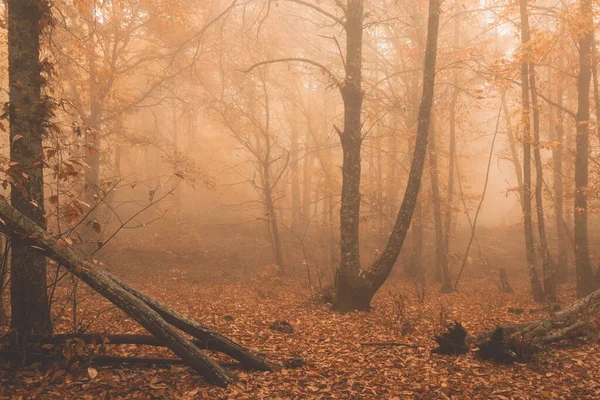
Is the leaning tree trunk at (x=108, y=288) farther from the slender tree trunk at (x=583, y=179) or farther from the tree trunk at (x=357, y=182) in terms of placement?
the slender tree trunk at (x=583, y=179)

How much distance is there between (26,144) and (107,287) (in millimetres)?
2301

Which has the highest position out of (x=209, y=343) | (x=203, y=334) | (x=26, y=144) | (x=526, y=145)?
(x=526, y=145)

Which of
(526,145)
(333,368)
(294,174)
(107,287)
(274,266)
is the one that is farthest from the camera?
(294,174)

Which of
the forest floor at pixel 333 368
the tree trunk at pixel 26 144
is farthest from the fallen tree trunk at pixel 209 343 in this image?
the tree trunk at pixel 26 144

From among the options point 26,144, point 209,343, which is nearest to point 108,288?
point 209,343

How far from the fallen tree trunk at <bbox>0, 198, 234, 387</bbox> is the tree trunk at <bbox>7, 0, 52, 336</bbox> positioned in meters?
0.56

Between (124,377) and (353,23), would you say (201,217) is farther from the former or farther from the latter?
(124,377)

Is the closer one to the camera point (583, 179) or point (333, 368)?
point (333, 368)

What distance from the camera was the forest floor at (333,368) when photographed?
196 inches

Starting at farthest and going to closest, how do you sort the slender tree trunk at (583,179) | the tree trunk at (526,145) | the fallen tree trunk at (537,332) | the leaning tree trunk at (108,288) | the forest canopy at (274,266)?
the slender tree trunk at (583,179), the tree trunk at (526,145), the fallen tree trunk at (537,332), the forest canopy at (274,266), the leaning tree trunk at (108,288)

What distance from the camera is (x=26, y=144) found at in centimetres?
553

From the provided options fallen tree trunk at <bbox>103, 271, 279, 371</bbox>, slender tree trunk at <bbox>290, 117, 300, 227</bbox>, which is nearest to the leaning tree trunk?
fallen tree trunk at <bbox>103, 271, 279, 371</bbox>

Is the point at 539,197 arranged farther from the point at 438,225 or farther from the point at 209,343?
the point at 209,343

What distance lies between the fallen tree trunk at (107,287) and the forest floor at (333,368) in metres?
0.24
